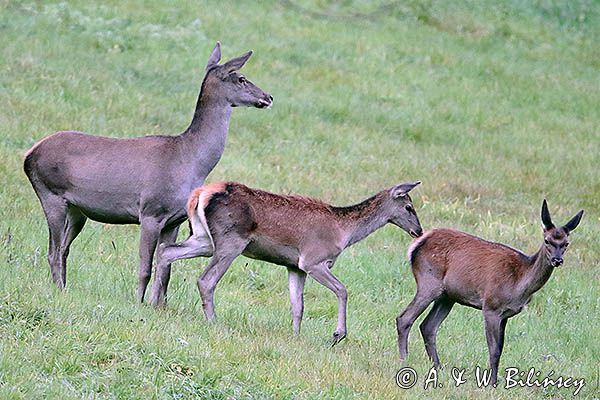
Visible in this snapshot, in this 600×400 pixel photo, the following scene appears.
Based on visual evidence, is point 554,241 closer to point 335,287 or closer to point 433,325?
point 433,325

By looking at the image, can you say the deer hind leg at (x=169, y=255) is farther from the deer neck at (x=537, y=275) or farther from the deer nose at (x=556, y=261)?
the deer nose at (x=556, y=261)

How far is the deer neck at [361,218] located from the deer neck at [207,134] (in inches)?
47.6

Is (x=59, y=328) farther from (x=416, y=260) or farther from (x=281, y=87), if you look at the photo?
(x=281, y=87)

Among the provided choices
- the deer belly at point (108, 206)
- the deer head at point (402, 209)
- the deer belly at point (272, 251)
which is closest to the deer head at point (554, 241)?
the deer head at point (402, 209)

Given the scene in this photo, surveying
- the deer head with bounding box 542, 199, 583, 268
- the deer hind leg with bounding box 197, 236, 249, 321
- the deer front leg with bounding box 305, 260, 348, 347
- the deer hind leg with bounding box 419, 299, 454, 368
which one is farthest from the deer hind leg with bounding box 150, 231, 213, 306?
the deer head with bounding box 542, 199, 583, 268

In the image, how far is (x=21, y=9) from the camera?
22.1 metres

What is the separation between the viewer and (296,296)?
9.77 metres

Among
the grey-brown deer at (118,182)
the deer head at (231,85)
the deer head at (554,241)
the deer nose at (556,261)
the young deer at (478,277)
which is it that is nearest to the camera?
the deer nose at (556,261)

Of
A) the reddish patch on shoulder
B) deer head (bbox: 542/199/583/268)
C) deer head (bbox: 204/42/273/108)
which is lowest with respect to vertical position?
the reddish patch on shoulder

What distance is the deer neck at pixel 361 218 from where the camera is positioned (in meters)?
10.1

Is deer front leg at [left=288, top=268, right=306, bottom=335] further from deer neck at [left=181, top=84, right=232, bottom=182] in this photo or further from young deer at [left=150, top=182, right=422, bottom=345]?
deer neck at [left=181, top=84, right=232, bottom=182]

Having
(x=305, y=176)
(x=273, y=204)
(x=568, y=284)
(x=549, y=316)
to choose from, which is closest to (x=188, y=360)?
(x=273, y=204)

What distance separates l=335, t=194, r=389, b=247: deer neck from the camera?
10133 mm

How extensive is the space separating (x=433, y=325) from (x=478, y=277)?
61 centimetres
